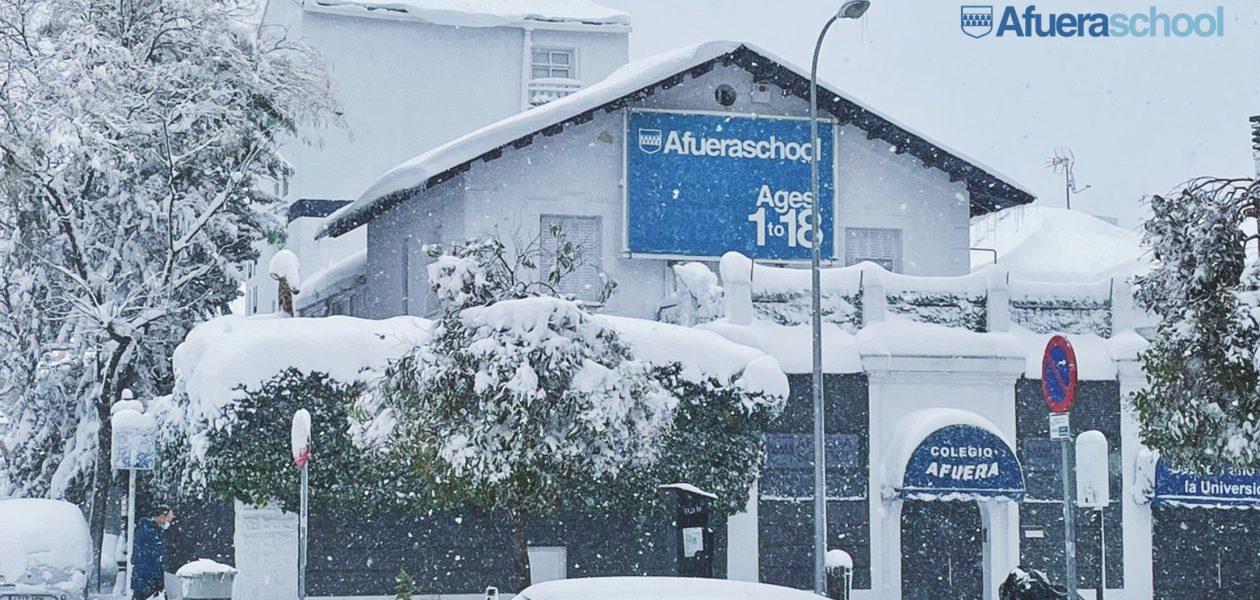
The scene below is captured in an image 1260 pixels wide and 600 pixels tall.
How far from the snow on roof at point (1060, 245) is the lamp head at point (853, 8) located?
25211mm

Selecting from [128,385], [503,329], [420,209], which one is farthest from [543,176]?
[503,329]

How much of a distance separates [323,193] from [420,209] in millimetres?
8375

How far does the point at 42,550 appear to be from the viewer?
20312 millimetres

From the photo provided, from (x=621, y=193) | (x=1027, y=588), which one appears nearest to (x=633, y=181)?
(x=621, y=193)

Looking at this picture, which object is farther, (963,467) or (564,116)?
(564,116)

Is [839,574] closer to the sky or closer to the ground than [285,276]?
closer to the ground

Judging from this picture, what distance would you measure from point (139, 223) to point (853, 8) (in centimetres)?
1392

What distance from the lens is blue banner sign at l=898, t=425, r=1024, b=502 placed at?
2394 cm

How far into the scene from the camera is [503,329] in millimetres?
18000

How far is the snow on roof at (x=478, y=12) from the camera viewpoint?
39.5 meters

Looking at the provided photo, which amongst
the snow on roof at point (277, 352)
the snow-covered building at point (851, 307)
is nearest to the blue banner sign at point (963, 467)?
the snow-covered building at point (851, 307)

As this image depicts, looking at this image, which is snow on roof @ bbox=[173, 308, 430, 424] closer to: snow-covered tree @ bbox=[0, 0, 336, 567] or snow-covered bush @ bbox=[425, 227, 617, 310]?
snow-covered bush @ bbox=[425, 227, 617, 310]

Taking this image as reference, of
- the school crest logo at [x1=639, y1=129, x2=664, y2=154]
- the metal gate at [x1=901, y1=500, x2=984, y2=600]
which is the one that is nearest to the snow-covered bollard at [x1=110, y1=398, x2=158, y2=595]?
the school crest logo at [x1=639, y1=129, x2=664, y2=154]

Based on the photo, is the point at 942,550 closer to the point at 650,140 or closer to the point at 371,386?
the point at 650,140
